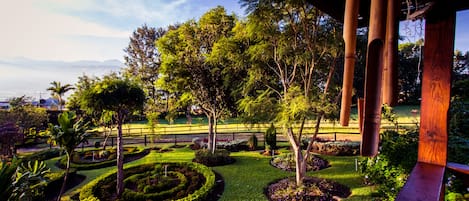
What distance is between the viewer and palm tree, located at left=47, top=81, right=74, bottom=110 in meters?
22.6

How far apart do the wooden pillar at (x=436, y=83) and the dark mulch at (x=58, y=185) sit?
888cm

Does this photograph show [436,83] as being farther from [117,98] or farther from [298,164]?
[117,98]

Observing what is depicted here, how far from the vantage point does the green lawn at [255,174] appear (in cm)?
641

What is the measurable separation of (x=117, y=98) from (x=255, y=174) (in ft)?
15.8

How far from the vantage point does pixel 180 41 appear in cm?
996

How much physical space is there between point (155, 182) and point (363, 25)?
22.4ft

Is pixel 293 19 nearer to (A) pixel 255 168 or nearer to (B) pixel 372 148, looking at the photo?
(A) pixel 255 168

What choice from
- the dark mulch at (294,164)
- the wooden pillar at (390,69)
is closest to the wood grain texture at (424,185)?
the wooden pillar at (390,69)

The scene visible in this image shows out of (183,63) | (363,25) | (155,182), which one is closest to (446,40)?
(363,25)

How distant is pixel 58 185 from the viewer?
7.84m

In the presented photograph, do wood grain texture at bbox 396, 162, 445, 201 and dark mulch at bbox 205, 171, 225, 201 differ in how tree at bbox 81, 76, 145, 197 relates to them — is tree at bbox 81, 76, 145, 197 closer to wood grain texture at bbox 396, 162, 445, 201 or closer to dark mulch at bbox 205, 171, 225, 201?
dark mulch at bbox 205, 171, 225, 201

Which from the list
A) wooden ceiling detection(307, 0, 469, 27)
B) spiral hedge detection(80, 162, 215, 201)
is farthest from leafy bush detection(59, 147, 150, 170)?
wooden ceiling detection(307, 0, 469, 27)

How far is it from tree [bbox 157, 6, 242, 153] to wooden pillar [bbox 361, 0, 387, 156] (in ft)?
26.3

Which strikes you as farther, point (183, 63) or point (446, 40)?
point (183, 63)
